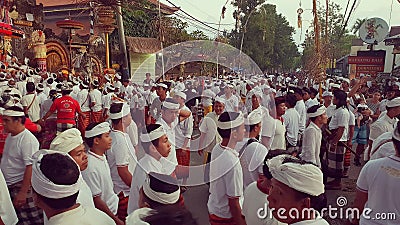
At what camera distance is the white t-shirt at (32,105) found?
7.79 metres

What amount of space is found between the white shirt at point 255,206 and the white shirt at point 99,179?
1.17 meters

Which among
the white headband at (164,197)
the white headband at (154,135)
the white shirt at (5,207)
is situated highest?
the white headband at (154,135)

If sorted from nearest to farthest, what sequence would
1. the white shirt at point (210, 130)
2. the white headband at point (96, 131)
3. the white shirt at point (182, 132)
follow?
the white headband at point (96, 131)
the white shirt at point (182, 132)
the white shirt at point (210, 130)

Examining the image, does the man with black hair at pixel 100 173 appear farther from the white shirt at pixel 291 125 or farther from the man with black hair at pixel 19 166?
the white shirt at pixel 291 125

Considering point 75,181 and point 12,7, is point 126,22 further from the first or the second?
point 75,181

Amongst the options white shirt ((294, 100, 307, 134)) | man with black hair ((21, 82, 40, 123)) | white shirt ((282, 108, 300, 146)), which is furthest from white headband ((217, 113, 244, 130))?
man with black hair ((21, 82, 40, 123))

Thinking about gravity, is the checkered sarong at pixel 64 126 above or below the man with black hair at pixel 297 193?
below

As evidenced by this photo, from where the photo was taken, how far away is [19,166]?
3.65 meters

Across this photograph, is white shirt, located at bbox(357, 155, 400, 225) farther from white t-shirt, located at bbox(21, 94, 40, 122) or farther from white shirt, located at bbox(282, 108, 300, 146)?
white t-shirt, located at bbox(21, 94, 40, 122)

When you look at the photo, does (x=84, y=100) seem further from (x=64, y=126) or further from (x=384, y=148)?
(x=384, y=148)

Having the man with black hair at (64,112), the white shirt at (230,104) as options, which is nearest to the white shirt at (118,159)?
the white shirt at (230,104)

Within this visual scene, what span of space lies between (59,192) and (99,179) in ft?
3.52

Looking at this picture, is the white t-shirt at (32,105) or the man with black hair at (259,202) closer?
the man with black hair at (259,202)

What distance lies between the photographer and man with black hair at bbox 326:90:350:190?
19.6 ft
